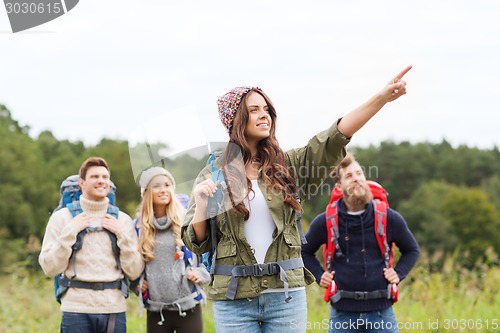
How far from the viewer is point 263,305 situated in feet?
12.0

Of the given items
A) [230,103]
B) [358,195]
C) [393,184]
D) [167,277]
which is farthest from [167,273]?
[393,184]

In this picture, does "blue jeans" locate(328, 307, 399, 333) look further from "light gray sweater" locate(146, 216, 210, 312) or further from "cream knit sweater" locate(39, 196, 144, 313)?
"cream knit sweater" locate(39, 196, 144, 313)

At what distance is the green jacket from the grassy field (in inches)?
148

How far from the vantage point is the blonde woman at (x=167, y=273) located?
5.93 meters

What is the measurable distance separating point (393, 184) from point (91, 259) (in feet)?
223

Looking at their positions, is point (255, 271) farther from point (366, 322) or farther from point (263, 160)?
point (366, 322)

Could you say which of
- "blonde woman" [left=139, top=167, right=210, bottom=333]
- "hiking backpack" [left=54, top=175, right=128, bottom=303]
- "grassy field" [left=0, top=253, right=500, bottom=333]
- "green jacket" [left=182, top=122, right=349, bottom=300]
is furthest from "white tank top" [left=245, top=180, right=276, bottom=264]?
"grassy field" [left=0, top=253, right=500, bottom=333]

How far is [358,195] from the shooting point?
5.36m

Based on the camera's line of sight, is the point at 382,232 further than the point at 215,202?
Yes

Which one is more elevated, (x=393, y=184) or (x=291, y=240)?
(x=291, y=240)

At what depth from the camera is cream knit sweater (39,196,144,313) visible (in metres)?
5.64

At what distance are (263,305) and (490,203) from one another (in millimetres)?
72896

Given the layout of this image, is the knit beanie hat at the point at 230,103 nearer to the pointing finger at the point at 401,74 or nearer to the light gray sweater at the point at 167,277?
the pointing finger at the point at 401,74

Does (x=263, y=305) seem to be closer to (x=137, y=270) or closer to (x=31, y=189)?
(x=137, y=270)
